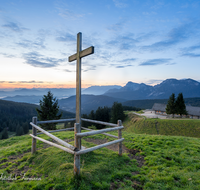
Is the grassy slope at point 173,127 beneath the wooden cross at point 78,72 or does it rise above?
beneath

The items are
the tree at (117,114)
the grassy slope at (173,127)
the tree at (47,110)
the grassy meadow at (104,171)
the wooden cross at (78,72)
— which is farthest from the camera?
the tree at (117,114)

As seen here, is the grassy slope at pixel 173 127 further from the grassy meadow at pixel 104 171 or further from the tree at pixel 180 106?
the grassy meadow at pixel 104 171

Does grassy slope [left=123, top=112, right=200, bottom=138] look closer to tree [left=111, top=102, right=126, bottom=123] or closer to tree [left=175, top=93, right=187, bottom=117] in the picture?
tree [left=175, top=93, right=187, bottom=117]

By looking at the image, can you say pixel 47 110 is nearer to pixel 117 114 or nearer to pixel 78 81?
pixel 78 81

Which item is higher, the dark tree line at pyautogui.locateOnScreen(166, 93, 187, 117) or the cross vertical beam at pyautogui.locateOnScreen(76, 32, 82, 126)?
the cross vertical beam at pyautogui.locateOnScreen(76, 32, 82, 126)

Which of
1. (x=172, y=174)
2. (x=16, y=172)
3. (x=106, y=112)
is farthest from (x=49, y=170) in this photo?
(x=106, y=112)

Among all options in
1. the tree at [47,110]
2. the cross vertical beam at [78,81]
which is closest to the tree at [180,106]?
the tree at [47,110]

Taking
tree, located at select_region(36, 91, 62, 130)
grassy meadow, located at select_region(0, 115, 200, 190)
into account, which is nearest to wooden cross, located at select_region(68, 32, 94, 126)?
grassy meadow, located at select_region(0, 115, 200, 190)

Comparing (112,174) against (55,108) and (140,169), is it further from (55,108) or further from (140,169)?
(55,108)

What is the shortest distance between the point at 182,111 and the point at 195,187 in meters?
40.9

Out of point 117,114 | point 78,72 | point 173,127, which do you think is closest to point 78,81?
point 78,72

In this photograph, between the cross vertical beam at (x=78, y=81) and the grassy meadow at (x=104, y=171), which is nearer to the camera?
the grassy meadow at (x=104, y=171)

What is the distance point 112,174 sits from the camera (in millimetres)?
4500

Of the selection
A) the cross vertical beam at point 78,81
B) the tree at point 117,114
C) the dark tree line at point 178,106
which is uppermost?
the cross vertical beam at point 78,81
